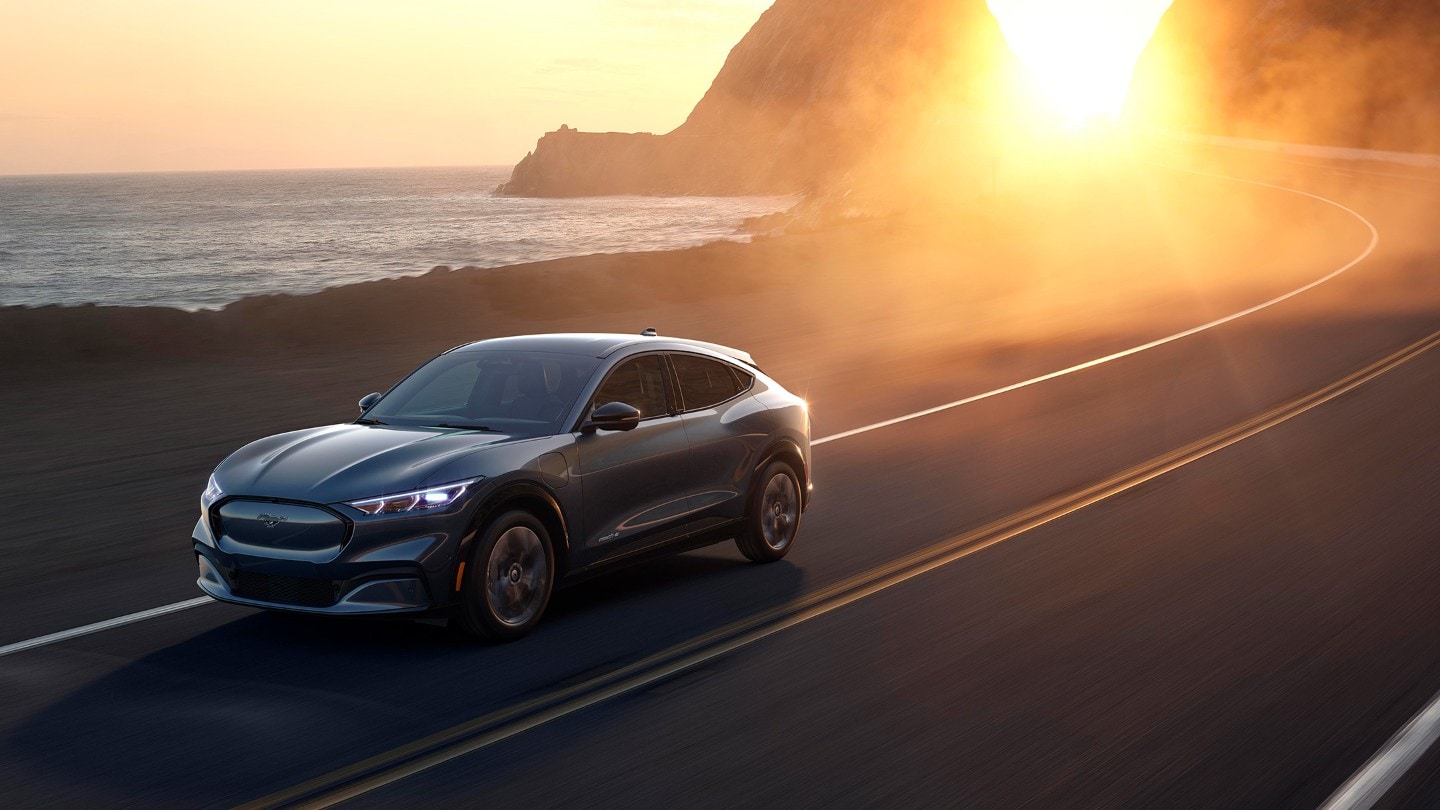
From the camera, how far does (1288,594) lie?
26.1 ft

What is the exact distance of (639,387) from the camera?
26.9ft

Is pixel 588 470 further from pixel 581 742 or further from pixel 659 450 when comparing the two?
pixel 581 742

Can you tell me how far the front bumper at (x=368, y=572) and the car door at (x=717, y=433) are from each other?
1929mm

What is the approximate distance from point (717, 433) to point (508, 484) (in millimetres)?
1802

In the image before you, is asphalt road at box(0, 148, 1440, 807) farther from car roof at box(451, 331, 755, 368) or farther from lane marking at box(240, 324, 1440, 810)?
car roof at box(451, 331, 755, 368)

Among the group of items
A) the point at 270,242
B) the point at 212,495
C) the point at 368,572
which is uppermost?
the point at 212,495

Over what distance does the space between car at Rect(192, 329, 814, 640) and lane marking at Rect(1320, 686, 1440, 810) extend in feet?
12.3

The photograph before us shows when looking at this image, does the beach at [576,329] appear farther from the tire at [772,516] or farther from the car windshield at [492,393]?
the tire at [772,516]

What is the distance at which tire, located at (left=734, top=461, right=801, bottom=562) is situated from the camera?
8680mm

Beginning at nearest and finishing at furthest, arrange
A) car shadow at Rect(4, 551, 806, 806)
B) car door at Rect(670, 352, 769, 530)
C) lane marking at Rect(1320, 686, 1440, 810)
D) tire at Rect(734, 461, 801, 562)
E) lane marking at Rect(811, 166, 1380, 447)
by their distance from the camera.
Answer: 1. lane marking at Rect(1320, 686, 1440, 810)
2. car shadow at Rect(4, 551, 806, 806)
3. car door at Rect(670, 352, 769, 530)
4. tire at Rect(734, 461, 801, 562)
5. lane marking at Rect(811, 166, 1380, 447)

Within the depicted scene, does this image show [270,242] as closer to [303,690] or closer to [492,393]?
[492,393]

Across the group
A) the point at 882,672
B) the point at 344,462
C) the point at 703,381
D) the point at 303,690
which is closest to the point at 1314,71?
the point at 703,381

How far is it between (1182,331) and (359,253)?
6163 centimetres

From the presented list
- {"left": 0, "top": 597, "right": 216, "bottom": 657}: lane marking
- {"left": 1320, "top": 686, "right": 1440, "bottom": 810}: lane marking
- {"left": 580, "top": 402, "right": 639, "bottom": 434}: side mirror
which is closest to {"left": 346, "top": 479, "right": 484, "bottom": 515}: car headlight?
{"left": 580, "top": 402, "right": 639, "bottom": 434}: side mirror
